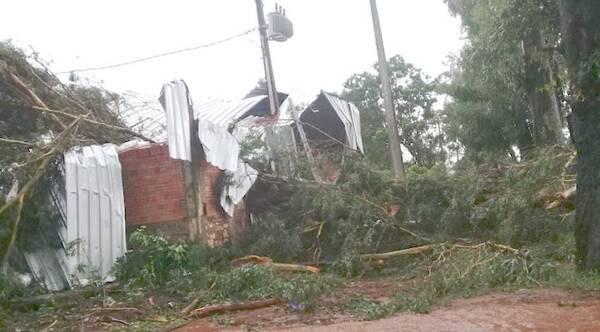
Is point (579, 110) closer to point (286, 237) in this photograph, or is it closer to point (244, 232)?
point (286, 237)

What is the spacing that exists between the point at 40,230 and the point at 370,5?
8.60 m

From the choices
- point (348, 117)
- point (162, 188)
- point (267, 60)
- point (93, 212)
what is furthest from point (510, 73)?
point (93, 212)

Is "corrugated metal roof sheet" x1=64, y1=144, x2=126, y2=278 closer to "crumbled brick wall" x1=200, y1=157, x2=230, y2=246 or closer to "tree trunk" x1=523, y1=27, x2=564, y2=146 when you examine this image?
"crumbled brick wall" x1=200, y1=157, x2=230, y2=246

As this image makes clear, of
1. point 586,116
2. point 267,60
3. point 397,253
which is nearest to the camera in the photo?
point 586,116

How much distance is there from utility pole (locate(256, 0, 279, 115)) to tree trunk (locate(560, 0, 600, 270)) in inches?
308

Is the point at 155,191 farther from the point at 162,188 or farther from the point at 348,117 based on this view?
the point at 348,117

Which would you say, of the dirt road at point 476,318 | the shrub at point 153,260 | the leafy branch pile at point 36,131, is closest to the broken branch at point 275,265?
the shrub at point 153,260

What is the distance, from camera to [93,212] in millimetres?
8320

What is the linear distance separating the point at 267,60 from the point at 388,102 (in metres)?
3.05

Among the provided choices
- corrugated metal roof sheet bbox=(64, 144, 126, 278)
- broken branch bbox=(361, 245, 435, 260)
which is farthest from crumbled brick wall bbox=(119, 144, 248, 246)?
broken branch bbox=(361, 245, 435, 260)

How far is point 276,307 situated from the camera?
6535 mm

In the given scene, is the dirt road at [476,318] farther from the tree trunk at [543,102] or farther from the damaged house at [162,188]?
the tree trunk at [543,102]

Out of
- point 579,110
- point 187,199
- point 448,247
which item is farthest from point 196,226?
point 579,110

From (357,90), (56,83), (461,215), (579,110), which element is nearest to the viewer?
(579,110)
